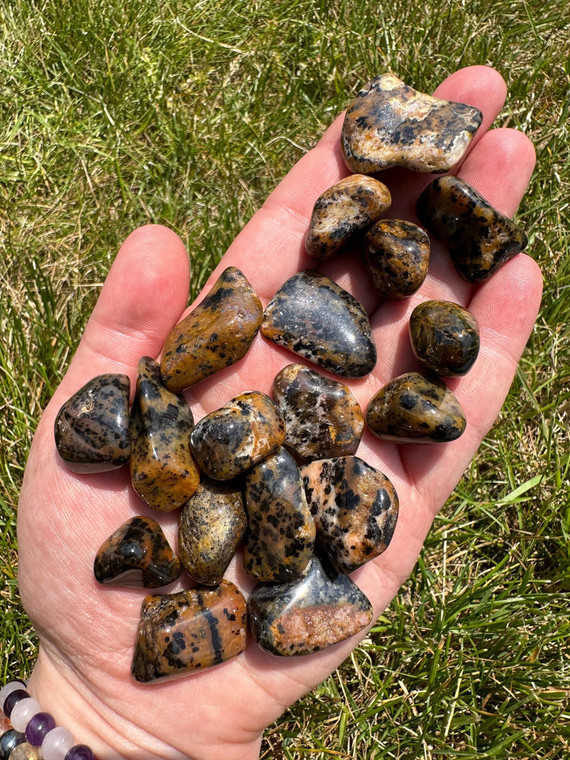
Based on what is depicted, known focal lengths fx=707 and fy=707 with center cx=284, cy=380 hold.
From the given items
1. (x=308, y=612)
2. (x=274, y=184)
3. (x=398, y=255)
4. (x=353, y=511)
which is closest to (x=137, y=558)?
(x=308, y=612)

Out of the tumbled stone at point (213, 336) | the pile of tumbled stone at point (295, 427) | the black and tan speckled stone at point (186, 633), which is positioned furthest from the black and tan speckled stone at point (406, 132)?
the black and tan speckled stone at point (186, 633)

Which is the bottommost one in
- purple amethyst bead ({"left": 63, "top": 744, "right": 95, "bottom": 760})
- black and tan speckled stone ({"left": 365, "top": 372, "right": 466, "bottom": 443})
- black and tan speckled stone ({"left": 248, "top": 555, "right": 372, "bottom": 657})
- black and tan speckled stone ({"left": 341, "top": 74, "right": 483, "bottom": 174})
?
purple amethyst bead ({"left": 63, "top": 744, "right": 95, "bottom": 760})

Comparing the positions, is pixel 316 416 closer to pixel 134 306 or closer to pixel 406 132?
pixel 134 306

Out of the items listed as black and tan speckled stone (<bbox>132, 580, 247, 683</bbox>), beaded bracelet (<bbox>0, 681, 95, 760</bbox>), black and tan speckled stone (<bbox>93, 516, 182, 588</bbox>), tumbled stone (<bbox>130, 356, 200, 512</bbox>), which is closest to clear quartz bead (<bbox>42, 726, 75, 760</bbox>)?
beaded bracelet (<bbox>0, 681, 95, 760</bbox>)

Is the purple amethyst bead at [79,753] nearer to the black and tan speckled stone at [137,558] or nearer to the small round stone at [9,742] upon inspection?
the small round stone at [9,742]

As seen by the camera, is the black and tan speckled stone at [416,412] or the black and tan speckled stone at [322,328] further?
the black and tan speckled stone at [322,328]

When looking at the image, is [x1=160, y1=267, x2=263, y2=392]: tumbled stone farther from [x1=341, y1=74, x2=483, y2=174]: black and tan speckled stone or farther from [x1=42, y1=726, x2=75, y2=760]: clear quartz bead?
[x1=42, y1=726, x2=75, y2=760]: clear quartz bead
